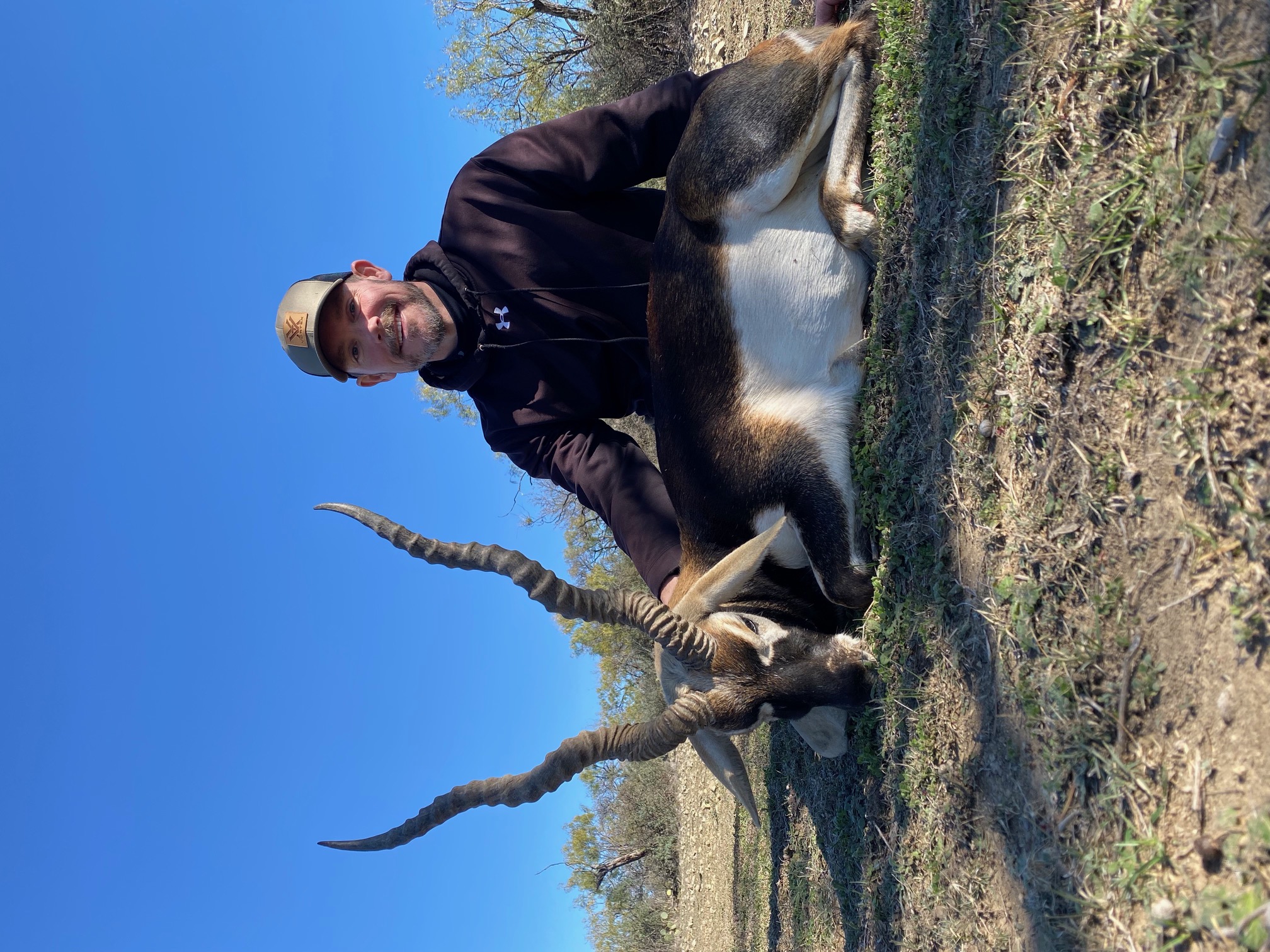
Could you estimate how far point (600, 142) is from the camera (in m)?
5.30

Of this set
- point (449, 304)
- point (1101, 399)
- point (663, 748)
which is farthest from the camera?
point (449, 304)

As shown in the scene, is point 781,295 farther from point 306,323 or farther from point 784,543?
point 306,323

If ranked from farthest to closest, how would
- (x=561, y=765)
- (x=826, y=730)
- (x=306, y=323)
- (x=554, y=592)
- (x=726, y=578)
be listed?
(x=306, y=323)
(x=826, y=730)
(x=726, y=578)
(x=561, y=765)
(x=554, y=592)

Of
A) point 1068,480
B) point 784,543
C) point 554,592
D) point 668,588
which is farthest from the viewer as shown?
point 668,588

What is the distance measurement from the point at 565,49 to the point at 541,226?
29.7 feet

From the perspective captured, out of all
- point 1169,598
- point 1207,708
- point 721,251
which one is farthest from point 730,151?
point 1207,708

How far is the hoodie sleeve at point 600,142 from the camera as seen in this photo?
5.25m

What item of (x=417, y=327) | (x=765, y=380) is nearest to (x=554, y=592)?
(x=765, y=380)

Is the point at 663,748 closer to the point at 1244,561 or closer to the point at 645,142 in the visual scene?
the point at 1244,561

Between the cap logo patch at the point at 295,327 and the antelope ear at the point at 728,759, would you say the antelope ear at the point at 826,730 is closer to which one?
the antelope ear at the point at 728,759

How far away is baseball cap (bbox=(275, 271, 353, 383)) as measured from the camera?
17.0ft

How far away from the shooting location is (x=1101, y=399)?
2.76 meters

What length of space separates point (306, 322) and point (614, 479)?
2.15m

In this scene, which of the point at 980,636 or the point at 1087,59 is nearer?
the point at 1087,59
